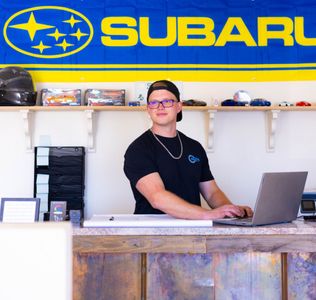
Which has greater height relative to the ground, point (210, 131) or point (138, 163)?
point (210, 131)

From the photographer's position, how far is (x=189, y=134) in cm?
376

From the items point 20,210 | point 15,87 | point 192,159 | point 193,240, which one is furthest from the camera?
point 15,87

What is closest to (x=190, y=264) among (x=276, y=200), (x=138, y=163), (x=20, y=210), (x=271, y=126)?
(x=276, y=200)

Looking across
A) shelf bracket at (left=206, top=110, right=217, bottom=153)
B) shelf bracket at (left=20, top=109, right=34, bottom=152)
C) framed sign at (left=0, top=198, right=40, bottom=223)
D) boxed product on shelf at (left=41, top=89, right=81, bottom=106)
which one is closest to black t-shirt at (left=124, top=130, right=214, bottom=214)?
framed sign at (left=0, top=198, right=40, bottom=223)

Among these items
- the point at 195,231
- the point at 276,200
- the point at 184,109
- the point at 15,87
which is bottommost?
the point at 195,231

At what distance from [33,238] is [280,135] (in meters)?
3.36

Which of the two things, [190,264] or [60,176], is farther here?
[60,176]

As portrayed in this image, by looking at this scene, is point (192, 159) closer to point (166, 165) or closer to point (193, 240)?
point (166, 165)

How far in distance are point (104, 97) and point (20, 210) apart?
1700mm

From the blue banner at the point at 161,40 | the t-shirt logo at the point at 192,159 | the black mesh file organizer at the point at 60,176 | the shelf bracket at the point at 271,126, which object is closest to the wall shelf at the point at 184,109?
the shelf bracket at the point at 271,126

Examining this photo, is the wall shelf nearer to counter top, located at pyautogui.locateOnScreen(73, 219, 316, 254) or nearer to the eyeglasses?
the eyeglasses

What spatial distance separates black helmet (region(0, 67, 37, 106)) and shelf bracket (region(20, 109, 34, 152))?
0.26 ft

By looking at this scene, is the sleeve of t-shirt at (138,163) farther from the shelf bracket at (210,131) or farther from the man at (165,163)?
the shelf bracket at (210,131)

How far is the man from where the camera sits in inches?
88.5
